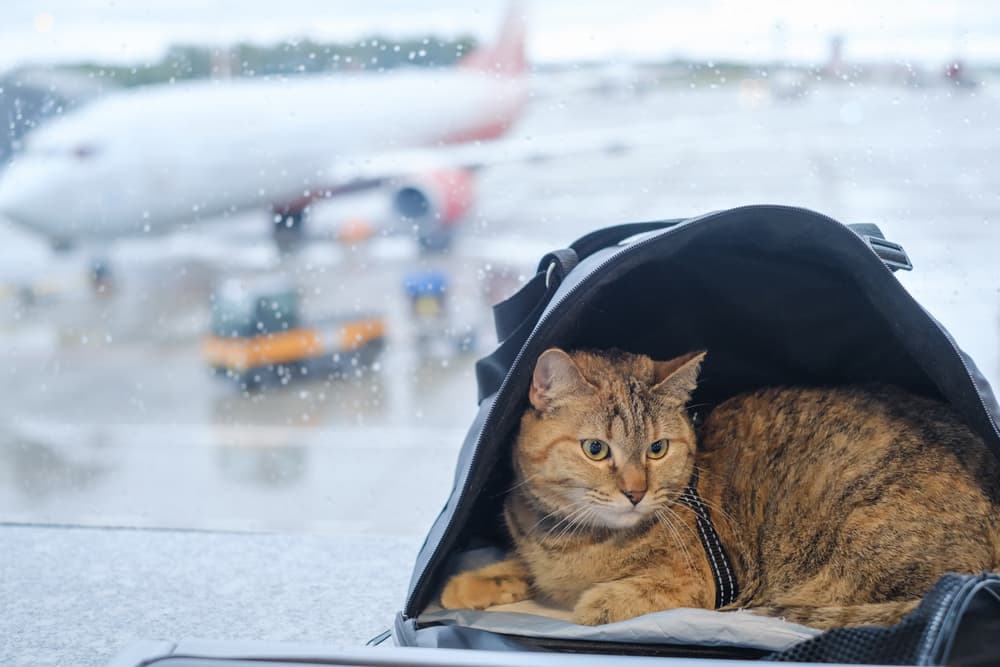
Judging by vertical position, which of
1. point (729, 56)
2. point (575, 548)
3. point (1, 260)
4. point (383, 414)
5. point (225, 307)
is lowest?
point (575, 548)

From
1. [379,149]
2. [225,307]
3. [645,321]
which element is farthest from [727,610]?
[225,307]

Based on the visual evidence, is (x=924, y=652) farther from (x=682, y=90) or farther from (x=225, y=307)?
(x=225, y=307)

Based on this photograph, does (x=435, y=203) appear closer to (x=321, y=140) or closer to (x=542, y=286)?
(x=321, y=140)

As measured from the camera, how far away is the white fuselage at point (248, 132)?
2.07 meters

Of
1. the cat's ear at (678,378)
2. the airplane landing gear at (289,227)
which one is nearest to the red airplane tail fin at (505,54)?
the airplane landing gear at (289,227)

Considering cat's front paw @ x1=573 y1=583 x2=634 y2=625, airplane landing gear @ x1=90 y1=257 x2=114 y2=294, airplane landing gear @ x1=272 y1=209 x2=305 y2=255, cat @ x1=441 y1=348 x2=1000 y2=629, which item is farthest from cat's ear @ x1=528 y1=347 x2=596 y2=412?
airplane landing gear @ x1=90 y1=257 x2=114 y2=294

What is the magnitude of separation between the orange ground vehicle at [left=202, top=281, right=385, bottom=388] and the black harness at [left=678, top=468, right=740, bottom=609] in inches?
43.4

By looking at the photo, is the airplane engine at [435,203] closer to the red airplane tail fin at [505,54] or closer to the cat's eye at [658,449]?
the red airplane tail fin at [505,54]

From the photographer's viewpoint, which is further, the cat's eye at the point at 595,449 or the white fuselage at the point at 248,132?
the white fuselage at the point at 248,132

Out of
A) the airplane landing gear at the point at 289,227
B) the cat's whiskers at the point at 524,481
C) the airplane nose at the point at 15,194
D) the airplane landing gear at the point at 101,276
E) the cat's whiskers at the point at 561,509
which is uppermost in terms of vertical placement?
the airplane nose at the point at 15,194

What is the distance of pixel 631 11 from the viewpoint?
187cm

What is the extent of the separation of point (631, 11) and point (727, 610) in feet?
3.94

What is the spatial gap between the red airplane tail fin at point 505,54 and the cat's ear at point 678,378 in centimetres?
94

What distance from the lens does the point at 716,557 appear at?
1201 millimetres
